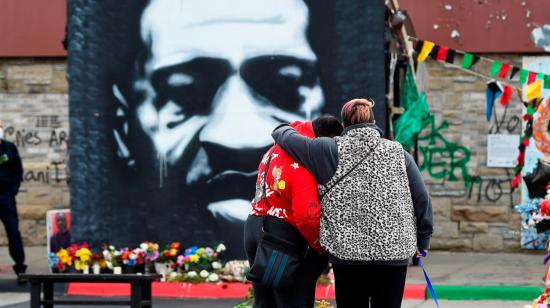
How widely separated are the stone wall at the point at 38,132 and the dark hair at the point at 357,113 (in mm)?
10018

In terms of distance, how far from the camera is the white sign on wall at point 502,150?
14.4 metres

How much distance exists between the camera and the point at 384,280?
588 cm

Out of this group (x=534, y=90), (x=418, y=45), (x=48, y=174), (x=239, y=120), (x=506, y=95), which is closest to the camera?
(x=239, y=120)

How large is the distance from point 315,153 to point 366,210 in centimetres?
46

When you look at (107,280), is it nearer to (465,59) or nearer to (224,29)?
(224,29)

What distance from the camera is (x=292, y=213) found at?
20.3 ft

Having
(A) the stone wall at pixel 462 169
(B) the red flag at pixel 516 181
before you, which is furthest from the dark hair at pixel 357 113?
(A) the stone wall at pixel 462 169

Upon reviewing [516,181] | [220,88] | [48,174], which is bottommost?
[48,174]

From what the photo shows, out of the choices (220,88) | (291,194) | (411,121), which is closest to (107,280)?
(291,194)

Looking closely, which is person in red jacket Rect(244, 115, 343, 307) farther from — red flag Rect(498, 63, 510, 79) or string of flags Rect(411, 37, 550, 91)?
red flag Rect(498, 63, 510, 79)

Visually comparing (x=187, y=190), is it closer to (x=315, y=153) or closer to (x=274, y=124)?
(x=274, y=124)

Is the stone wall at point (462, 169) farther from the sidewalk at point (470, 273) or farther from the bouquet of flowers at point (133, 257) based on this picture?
the bouquet of flowers at point (133, 257)

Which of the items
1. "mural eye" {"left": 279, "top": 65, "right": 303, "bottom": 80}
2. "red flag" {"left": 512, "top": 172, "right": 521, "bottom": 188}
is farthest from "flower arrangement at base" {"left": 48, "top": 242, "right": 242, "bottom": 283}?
"red flag" {"left": 512, "top": 172, "right": 521, "bottom": 188}

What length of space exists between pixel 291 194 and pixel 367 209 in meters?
0.54
